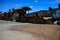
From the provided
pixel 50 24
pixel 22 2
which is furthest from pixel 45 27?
pixel 22 2

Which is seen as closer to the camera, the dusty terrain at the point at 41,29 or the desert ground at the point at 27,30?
the desert ground at the point at 27,30

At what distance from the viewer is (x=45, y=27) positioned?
11.5 feet

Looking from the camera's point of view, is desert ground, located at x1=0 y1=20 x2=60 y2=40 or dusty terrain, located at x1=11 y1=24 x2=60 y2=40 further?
dusty terrain, located at x1=11 y1=24 x2=60 y2=40

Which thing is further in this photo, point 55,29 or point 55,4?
point 55,29

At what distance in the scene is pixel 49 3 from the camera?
3.14 metres

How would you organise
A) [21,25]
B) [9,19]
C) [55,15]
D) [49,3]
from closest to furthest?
[49,3] < [55,15] < [9,19] < [21,25]

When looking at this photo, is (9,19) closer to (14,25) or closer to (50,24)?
(14,25)

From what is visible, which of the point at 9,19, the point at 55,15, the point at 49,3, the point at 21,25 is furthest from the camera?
the point at 21,25

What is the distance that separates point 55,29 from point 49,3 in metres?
0.71

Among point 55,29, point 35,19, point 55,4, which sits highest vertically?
point 55,4

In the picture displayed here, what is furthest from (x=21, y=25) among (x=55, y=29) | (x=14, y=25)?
(x=55, y=29)

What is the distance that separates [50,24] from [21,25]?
88 cm

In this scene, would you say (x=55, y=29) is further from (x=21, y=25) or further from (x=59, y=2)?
(x=21, y=25)

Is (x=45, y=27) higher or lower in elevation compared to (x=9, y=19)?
lower
